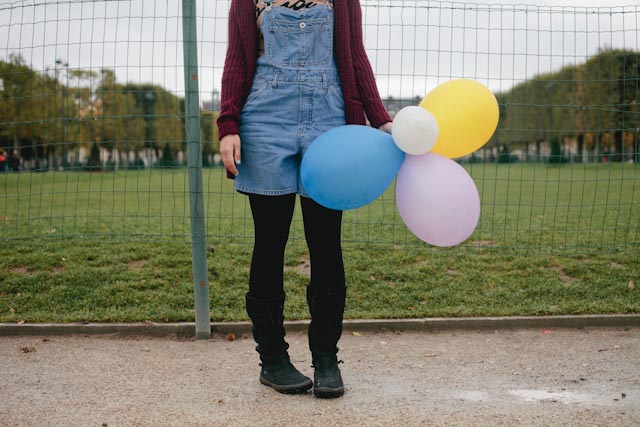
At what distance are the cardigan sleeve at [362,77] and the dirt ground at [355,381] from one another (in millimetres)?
1276

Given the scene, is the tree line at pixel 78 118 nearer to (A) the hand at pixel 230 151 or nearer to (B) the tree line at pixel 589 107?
(A) the hand at pixel 230 151

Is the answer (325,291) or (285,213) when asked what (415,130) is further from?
(325,291)

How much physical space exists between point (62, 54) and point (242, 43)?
288 centimetres

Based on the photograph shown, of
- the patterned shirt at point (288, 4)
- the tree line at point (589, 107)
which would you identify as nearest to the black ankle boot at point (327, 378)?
the patterned shirt at point (288, 4)

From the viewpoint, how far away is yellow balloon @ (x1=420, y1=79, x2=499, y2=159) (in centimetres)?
287

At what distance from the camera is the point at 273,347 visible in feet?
10.7

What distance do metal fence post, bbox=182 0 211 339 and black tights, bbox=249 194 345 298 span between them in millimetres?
1083

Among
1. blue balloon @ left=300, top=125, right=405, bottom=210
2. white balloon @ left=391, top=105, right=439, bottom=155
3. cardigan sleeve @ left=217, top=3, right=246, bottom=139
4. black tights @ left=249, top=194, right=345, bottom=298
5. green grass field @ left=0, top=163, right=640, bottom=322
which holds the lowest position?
green grass field @ left=0, top=163, right=640, bottom=322

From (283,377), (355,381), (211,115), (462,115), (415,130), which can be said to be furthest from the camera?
(211,115)

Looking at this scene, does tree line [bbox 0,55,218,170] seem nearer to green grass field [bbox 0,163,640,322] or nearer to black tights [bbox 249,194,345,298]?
green grass field [bbox 0,163,640,322]

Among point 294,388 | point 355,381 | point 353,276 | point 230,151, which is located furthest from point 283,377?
point 353,276

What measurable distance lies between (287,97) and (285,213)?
1.69 ft

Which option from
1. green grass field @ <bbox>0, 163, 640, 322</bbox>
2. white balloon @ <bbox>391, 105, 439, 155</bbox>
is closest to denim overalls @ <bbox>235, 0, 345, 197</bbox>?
white balloon @ <bbox>391, 105, 439, 155</bbox>

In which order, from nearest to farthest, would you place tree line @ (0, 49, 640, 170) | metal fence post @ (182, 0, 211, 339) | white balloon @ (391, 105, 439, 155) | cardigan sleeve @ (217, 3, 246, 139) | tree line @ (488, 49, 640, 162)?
white balloon @ (391, 105, 439, 155) < cardigan sleeve @ (217, 3, 246, 139) < metal fence post @ (182, 0, 211, 339) < tree line @ (0, 49, 640, 170) < tree line @ (488, 49, 640, 162)
